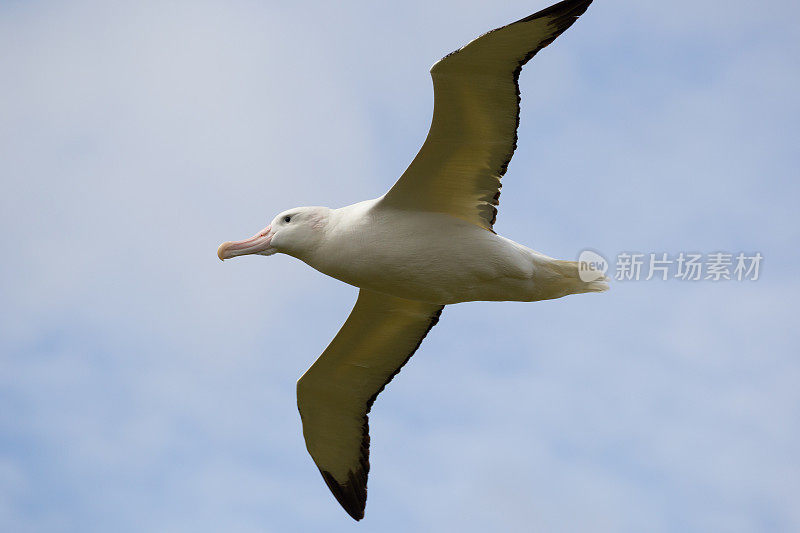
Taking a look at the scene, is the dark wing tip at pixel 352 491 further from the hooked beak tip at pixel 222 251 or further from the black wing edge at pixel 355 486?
the hooked beak tip at pixel 222 251

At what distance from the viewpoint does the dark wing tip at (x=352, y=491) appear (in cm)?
1401

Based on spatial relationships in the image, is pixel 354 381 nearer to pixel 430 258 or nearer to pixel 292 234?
pixel 292 234

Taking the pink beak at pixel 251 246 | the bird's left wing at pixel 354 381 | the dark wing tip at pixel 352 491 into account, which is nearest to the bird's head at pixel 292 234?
the pink beak at pixel 251 246

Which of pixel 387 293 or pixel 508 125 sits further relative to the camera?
pixel 387 293

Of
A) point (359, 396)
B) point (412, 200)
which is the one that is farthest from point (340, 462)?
point (412, 200)

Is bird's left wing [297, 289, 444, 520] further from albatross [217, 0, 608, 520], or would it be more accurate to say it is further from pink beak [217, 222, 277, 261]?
pink beak [217, 222, 277, 261]

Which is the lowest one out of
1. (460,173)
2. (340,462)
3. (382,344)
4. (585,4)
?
(340,462)

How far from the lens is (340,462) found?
14.0m

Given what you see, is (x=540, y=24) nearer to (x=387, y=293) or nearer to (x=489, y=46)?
(x=489, y=46)

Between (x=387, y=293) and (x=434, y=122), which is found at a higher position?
(x=434, y=122)

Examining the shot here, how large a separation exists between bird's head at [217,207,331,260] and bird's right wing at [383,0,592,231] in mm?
780

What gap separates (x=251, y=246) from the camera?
12.3 m

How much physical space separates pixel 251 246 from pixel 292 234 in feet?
2.12

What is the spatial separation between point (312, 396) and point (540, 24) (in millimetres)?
5674
